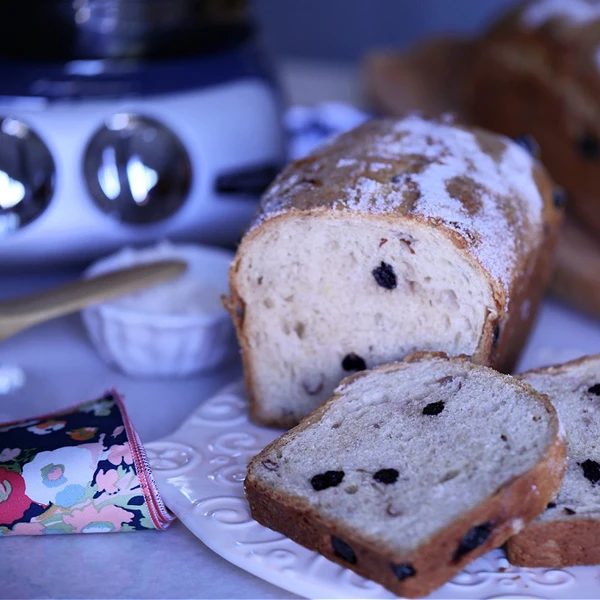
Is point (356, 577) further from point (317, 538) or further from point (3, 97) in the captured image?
point (3, 97)

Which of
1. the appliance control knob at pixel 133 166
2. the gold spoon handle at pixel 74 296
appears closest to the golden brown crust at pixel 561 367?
the gold spoon handle at pixel 74 296

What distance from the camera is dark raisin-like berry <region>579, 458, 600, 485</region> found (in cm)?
139

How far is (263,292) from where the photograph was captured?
1.69 metres

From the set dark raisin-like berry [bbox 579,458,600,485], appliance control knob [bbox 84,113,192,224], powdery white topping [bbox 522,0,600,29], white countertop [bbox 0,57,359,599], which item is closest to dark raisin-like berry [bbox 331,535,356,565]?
white countertop [bbox 0,57,359,599]

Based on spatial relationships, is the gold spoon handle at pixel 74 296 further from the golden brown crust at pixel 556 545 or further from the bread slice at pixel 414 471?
the golden brown crust at pixel 556 545

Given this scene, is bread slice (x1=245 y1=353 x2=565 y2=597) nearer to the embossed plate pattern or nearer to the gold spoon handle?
the embossed plate pattern

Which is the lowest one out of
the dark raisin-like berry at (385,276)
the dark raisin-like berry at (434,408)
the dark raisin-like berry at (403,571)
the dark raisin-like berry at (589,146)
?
the dark raisin-like berry at (403,571)

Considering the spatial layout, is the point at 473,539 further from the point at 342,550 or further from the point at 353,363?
the point at 353,363

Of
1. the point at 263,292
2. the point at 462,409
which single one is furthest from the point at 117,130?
the point at 462,409

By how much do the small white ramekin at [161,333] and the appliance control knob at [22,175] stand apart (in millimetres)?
209

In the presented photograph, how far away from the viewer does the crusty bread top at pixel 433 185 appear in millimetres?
1555

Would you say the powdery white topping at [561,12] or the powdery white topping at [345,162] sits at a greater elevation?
the powdery white topping at [561,12]

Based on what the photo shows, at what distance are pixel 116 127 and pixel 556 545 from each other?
1354 mm

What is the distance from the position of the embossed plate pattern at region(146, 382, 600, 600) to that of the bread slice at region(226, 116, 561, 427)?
0.20 m
